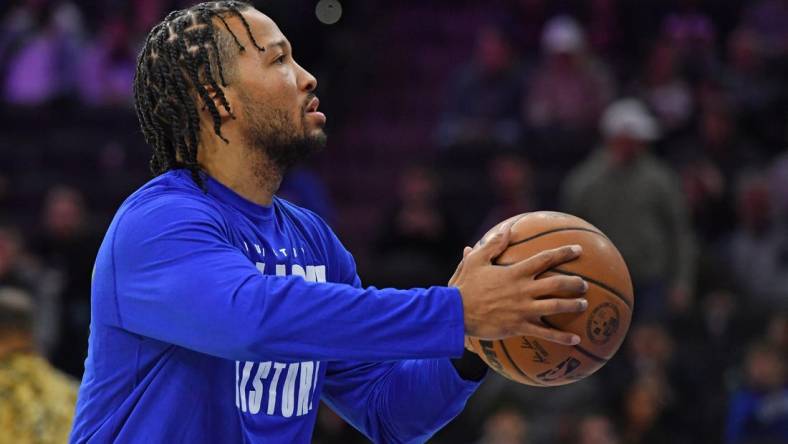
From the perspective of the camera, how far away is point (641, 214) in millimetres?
9242

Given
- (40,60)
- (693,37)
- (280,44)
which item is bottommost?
(693,37)

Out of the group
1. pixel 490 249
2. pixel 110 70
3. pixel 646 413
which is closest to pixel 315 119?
pixel 490 249

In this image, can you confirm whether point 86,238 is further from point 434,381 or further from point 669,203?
point 434,381

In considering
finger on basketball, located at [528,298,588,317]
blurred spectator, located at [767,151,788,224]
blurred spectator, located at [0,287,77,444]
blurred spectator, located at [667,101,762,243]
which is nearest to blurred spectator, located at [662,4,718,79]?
blurred spectator, located at [667,101,762,243]

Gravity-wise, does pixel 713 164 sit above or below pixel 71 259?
above

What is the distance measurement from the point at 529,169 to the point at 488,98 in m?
1.36

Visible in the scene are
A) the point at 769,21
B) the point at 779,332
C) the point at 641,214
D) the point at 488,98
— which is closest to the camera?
the point at 779,332

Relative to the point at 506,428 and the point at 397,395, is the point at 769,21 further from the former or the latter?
the point at 397,395

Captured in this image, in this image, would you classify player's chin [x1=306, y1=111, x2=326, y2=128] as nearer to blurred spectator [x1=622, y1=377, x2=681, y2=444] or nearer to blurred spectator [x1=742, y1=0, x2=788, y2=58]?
blurred spectator [x1=622, y1=377, x2=681, y2=444]

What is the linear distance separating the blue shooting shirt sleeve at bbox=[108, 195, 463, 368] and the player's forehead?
2.38 feet

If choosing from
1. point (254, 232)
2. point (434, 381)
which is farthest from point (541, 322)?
point (254, 232)

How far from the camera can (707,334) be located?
9.08 m

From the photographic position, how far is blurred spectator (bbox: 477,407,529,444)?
8148 millimetres

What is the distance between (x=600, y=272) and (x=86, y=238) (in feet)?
25.2
